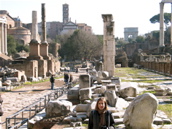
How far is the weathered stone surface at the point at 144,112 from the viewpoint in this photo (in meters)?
6.02

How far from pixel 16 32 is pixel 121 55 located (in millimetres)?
37290

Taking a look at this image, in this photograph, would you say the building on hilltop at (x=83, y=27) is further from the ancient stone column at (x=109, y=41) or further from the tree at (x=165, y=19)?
the ancient stone column at (x=109, y=41)

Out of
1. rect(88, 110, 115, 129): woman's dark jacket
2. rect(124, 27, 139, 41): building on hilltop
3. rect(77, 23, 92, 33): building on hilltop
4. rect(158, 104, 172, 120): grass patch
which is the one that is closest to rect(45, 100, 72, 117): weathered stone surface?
rect(158, 104, 172, 120): grass patch

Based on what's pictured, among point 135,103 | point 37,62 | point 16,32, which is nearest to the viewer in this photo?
point 135,103

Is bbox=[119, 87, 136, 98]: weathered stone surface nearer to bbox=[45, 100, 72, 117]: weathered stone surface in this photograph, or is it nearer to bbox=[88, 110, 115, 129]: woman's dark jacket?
bbox=[45, 100, 72, 117]: weathered stone surface

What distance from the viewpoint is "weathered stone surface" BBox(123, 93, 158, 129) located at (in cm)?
602

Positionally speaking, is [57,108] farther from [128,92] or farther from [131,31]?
[131,31]

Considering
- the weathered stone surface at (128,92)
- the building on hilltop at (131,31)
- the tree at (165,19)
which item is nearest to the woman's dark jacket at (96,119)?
the weathered stone surface at (128,92)

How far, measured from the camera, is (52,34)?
430ft

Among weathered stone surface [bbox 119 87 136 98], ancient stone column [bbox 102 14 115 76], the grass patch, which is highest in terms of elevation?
ancient stone column [bbox 102 14 115 76]

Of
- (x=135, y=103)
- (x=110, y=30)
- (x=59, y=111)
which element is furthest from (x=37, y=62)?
(x=135, y=103)

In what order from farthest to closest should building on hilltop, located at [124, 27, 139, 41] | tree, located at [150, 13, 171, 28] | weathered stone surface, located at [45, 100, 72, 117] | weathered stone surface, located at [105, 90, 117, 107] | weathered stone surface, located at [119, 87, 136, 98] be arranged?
building on hilltop, located at [124, 27, 139, 41], tree, located at [150, 13, 171, 28], weathered stone surface, located at [119, 87, 136, 98], weathered stone surface, located at [105, 90, 117, 107], weathered stone surface, located at [45, 100, 72, 117]

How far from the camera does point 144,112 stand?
19.8 feet

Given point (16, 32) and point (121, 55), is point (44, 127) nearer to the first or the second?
point (121, 55)
